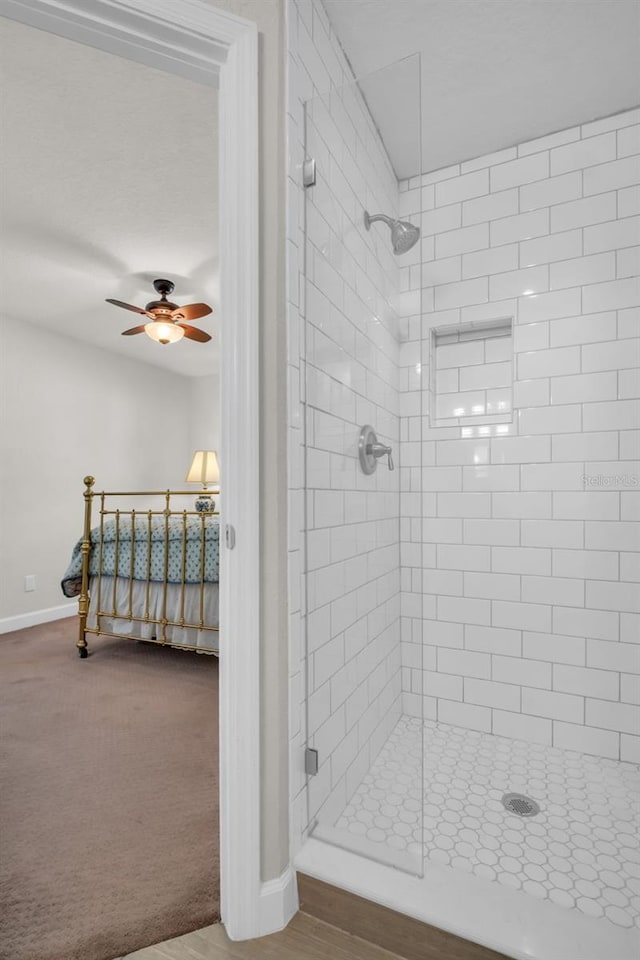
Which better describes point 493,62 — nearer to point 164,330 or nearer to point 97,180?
point 97,180

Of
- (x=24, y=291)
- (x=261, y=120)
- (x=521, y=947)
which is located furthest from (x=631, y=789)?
(x=24, y=291)

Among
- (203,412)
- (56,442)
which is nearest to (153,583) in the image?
(56,442)

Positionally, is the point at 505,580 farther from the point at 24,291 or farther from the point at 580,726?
the point at 24,291

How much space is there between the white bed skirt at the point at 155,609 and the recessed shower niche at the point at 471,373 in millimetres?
1766

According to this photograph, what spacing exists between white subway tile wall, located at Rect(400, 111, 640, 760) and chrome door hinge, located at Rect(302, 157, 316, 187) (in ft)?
2.08

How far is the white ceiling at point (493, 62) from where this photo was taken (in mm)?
1636

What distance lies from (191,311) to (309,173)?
2.15m

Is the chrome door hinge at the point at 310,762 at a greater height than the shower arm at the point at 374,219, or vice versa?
the shower arm at the point at 374,219

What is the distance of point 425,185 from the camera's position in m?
2.44

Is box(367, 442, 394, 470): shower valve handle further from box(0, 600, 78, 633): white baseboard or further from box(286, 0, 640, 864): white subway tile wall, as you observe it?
box(0, 600, 78, 633): white baseboard

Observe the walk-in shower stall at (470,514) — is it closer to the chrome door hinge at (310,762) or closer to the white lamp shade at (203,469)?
the chrome door hinge at (310,762)

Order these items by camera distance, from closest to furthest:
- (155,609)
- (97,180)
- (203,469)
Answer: (97,180) < (155,609) < (203,469)

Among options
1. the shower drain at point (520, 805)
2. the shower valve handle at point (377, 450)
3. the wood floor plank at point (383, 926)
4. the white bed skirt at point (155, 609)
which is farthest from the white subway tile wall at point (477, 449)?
the white bed skirt at point (155, 609)

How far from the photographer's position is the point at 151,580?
10.8ft
